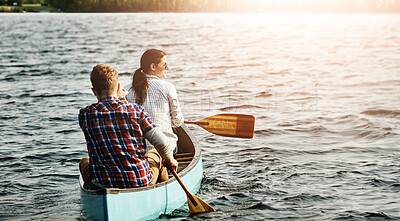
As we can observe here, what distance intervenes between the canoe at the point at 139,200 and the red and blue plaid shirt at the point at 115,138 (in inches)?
6.3

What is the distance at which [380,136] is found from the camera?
9.93m

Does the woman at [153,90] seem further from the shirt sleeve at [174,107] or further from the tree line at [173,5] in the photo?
the tree line at [173,5]

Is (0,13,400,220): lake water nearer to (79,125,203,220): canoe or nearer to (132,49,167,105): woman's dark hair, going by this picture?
(79,125,203,220): canoe

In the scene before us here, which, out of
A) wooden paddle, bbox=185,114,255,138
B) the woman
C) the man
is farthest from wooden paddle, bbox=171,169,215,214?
wooden paddle, bbox=185,114,255,138

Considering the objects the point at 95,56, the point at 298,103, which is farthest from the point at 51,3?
the point at 298,103

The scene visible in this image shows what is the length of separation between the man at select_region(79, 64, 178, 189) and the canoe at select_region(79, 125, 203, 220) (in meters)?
0.12

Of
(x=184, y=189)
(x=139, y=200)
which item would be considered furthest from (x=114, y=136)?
(x=184, y=189)

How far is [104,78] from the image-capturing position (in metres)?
4.34

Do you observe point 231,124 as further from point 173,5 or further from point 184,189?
point 173,5

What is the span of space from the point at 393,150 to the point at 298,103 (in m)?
5.22

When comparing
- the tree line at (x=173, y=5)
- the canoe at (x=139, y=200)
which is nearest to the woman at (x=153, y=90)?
the canoe at (x=139, y=200)

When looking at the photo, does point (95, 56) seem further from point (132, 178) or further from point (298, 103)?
point (132, 178)

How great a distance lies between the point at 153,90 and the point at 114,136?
1.34m

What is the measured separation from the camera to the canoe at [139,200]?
4.70 meters
